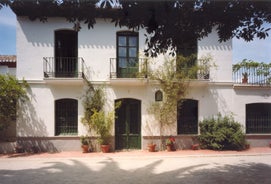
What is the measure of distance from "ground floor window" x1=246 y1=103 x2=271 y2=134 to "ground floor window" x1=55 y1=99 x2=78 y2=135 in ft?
30.3

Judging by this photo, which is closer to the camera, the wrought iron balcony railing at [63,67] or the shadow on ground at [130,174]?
the shadow on ground at [130,174]

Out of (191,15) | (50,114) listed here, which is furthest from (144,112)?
(191,15)

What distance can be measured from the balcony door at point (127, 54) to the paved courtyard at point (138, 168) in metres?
4.14

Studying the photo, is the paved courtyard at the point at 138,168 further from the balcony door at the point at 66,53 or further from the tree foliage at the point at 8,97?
the balcony door at the point at 66,53

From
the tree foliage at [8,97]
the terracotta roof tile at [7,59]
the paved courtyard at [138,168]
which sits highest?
the terracotta roof tile at [7,59]

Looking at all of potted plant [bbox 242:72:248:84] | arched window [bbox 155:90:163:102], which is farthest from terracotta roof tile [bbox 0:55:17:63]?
potted plant [bbox 242:72:248:84]

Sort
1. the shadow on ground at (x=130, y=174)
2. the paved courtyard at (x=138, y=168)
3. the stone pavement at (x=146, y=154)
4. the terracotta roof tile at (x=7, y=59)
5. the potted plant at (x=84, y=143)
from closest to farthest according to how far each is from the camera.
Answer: the shadow on ground at (x=130, y=174), the paved courtyard at (x=138, y=168), the stone pavement at (x=146, y=154), the potted plant at (x=84, y=143), the terracotta roof tile at (x=7, y=59)

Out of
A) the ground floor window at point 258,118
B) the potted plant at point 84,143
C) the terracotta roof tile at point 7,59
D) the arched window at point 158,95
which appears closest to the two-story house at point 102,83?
the arched window at point 158,95

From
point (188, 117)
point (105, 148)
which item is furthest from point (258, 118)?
point (105, 148)

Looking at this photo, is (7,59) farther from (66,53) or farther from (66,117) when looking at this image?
(66,117)

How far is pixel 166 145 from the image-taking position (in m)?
12.2

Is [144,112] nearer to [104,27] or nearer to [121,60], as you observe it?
[121,60]

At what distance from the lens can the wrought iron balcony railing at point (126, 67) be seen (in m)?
12.4

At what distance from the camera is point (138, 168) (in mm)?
8633
